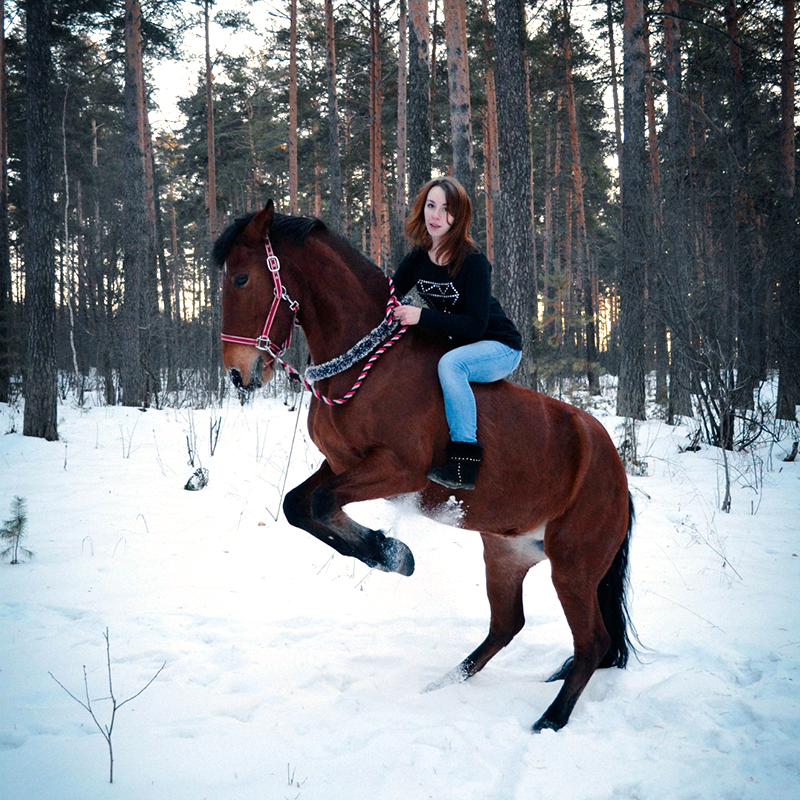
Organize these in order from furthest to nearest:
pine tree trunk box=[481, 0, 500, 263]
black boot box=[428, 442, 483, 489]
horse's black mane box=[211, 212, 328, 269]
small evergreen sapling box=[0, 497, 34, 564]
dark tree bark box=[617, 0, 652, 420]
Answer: pine tree trunk box=[481, 0, 500, 263], dark tree bark box=[617, 0, 652, 420], small evergreen sapling box=[0, 497, 34, 564], horse's black mane box=[211, 212, 328, 269], black boot box=[428, 442, 483, 489]

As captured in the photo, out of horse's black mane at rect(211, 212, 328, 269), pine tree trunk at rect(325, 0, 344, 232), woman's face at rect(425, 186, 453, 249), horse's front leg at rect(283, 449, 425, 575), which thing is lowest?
horse's front leg at rect(283, 449, 425, 575)

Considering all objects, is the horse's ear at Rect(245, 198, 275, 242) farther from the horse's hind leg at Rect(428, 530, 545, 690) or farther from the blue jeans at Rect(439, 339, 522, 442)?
the horse's hind leg at Rect(428, 530, 545, 690)

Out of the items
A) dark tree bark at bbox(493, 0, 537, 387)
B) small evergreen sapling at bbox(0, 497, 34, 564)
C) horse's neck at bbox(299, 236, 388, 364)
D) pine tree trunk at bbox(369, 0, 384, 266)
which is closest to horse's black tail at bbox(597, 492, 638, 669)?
horse's neck at bbox(299, 236, 388, 364)

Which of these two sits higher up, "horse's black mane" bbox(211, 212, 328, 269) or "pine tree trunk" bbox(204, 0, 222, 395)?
"pine tree trunk" bbox(204, 0, 222, 395)

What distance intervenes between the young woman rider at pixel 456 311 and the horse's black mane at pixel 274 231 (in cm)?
58

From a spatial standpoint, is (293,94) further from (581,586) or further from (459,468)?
(581,586)

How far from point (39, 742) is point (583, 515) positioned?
280cm

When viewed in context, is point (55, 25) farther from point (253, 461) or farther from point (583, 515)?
point (583, 515)

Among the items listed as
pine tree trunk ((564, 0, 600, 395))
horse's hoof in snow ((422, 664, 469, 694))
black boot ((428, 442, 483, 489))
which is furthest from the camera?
pine tree trunk ((564, 0, 600, 395))

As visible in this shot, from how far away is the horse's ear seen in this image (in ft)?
9.02

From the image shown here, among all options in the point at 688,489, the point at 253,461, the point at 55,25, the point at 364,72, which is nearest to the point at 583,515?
the point at 688,489

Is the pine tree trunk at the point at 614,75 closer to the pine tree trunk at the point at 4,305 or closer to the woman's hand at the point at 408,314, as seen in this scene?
the woman's hand at the point at 408,314

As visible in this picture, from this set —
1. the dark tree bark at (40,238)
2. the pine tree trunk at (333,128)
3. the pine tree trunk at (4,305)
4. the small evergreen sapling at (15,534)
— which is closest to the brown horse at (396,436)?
the small evergreen sapling at (15,534)

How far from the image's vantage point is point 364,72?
67.7 feet
